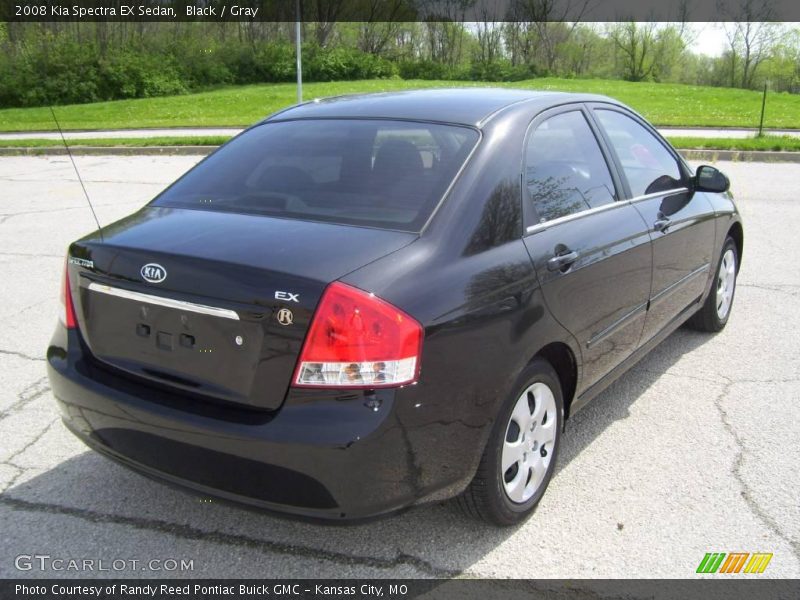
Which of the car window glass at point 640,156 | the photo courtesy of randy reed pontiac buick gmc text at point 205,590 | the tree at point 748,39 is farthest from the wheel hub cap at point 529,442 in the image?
the tree at point 748,39

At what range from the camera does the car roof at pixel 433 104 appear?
10.3 feet

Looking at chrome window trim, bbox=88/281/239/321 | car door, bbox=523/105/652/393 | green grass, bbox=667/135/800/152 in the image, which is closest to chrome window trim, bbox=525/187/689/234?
car door, bbox=523/105/652/393

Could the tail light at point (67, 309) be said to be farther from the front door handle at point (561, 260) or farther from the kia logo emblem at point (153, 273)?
the front door handle at point (561, 260)

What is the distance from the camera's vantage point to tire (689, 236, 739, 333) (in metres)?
4.88

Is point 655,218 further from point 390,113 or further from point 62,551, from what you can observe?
point 62,551

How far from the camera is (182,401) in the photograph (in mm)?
2406

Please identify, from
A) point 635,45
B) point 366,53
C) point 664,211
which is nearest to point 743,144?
point 664,211

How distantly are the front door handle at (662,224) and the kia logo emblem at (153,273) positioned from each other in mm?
2457

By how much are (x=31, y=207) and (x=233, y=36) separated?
150 ft

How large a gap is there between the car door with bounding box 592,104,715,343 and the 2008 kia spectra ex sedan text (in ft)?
0.86

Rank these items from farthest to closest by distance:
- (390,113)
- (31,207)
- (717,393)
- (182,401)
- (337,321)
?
1. (31,207)
2. (717,393)
3. (390,113)
4. (182,401)
5. (337,321)

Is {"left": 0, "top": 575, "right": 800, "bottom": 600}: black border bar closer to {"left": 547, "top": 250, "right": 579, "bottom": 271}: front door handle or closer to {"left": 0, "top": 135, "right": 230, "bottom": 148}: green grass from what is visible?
{"left": 547, "top": 250, "right": 579, "bottom": 271}: front door handle

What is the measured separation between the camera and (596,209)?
3342mm

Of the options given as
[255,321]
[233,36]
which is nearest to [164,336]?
[255,321]
